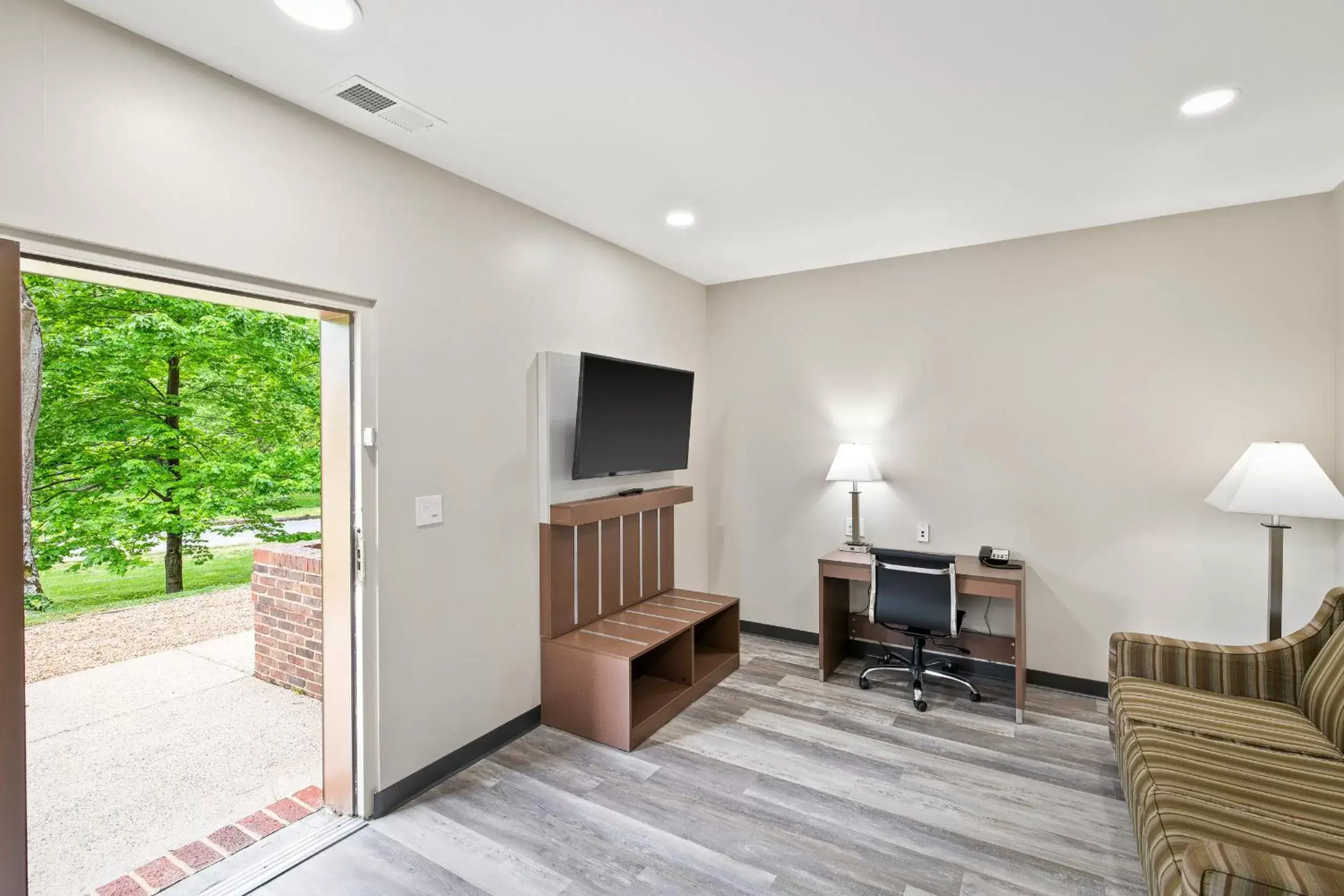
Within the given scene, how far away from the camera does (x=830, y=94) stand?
2.04 m

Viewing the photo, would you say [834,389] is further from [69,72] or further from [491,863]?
[69,72]

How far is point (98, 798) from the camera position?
251cm

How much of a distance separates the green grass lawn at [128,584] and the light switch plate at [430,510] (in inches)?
154

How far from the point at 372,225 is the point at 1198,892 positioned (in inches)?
120

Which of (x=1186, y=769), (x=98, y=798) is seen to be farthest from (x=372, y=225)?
(x=1186, y=769)

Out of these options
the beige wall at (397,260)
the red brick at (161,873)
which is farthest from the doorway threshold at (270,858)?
the beige wall at (397,260)

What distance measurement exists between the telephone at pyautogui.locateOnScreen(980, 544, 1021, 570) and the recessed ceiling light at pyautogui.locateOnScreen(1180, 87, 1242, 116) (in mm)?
2216

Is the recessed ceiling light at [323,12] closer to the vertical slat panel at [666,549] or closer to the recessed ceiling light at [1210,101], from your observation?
the recessed ceiling light at [1210,101]

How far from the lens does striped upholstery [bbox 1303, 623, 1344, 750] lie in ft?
6.62

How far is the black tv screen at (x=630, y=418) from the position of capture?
3.16 m

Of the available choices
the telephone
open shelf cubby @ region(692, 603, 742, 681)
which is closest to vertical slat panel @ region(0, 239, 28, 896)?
open shelf cubby @ region(692, 603, 742, 681)

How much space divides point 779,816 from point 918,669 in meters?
1.45

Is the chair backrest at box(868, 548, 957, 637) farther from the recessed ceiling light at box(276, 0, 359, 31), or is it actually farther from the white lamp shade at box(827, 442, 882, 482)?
the recessed ceiling light at box(276, 0, 359, 31)

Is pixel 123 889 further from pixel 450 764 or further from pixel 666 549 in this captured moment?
pixel 666 549
